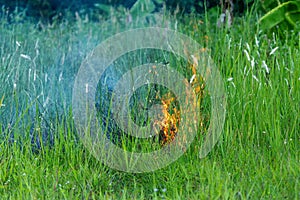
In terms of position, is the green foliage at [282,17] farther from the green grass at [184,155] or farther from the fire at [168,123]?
the fire at [168,123]

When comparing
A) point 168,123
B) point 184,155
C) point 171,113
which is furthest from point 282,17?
point 184,155

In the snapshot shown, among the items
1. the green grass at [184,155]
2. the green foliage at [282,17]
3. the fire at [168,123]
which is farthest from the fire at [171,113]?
the green foliage at [282,17]

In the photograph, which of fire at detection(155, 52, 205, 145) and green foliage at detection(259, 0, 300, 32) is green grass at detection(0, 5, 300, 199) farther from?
green foliage at detection(259, 0, 300, 32)

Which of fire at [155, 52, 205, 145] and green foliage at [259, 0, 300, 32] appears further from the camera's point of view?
green foliage at [259, 0, 300, 32]

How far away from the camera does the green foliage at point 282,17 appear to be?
4531 mm

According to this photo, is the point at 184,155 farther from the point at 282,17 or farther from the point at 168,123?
the point at 282,17

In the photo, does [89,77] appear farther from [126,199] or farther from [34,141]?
[126,199]

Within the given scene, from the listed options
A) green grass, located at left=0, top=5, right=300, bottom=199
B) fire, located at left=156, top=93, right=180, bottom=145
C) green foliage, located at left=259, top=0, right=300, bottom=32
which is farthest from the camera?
green foliage, located at left=259, top=0, right=300, bottom=32

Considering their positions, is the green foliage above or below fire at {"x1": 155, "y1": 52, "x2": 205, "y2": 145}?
above

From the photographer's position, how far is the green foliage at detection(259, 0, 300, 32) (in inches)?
178

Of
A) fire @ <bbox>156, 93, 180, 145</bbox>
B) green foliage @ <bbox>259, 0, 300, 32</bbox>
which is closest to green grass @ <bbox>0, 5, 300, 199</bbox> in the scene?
fire @ <bbox>156, 93, 180, 145</bbox>

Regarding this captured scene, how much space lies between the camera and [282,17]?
4547 millimetres

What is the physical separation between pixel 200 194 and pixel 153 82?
1041mm

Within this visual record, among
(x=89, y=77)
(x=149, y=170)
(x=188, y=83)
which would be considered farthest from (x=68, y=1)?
(x=149, y=170)
